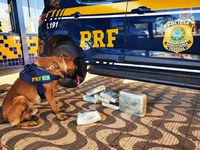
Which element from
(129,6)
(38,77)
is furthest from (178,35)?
(38,77)

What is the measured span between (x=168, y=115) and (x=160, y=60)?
0.81 meters

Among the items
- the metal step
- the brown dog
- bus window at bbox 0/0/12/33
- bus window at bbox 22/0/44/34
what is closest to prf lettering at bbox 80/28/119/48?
the metal step

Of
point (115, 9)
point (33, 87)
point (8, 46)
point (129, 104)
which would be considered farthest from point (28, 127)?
point (8, 46)

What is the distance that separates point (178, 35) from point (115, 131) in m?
1.39

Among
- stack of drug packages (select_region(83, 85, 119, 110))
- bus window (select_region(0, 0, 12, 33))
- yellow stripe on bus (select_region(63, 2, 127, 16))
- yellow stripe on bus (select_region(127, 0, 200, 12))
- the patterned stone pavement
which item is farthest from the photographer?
bus window (select_region(0, 0, 12, 33))

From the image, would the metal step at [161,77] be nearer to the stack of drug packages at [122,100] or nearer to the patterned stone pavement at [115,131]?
the stack of drug packages at [122,100]

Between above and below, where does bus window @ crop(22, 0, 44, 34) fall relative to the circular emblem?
above

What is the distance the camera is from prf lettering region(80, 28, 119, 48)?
9.62ft

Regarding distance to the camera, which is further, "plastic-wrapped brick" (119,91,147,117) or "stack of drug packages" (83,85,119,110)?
"stack of drug packages" (83,85,119,110)

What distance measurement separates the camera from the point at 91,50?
3213mm

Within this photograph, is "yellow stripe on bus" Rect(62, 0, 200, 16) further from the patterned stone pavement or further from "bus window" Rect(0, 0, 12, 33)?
"bus window" Rect(0, 0, 12, 33)

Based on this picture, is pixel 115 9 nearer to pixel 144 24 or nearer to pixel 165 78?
pixel 144 24

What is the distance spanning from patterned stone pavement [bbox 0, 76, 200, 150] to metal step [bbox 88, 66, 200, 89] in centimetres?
53

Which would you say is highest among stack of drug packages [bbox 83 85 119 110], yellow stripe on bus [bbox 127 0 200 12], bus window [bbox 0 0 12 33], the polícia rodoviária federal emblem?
bus window [bbox 0 0 12 33]
